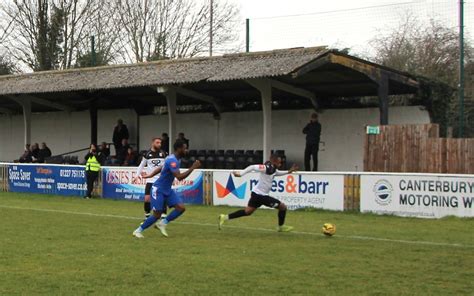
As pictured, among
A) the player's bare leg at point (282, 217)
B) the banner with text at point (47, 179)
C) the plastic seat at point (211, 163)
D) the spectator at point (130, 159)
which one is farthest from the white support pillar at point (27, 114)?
the player's bare leg at point (282, 217)

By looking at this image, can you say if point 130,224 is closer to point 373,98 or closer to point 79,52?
point 373,98

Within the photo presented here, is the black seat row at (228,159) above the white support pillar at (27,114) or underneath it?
underneath

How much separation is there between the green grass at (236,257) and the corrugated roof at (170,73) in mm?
7829

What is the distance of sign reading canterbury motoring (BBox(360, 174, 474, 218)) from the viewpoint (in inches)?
699

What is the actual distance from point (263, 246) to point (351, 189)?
7846 mm

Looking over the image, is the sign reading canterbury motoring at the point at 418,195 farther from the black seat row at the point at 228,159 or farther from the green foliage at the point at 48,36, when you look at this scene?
the green foliage at the point at 48,36

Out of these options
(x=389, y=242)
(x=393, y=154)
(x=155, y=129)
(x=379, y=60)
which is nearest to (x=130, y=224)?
(x=389, y=242)

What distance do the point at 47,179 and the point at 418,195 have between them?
1468cm

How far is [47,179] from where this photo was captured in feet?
90.6

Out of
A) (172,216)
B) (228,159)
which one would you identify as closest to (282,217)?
(172,216)

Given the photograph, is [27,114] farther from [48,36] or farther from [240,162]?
[48,36]

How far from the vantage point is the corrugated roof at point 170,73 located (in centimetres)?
2417

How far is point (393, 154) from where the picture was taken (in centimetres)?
2206

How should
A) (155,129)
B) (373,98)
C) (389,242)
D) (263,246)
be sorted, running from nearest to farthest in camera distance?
(263,246), (389,242), (373,98), (155,129)
